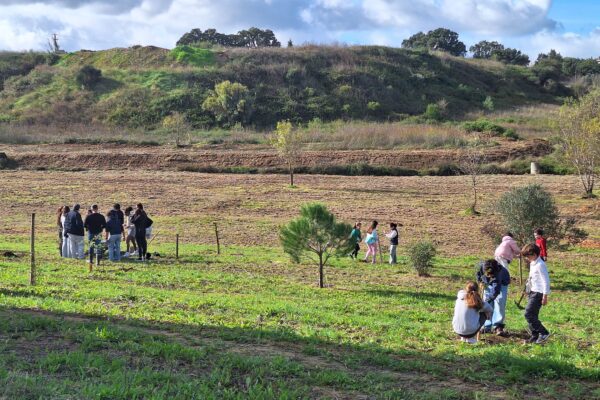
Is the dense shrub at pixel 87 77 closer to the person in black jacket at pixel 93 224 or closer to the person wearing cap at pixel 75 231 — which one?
the person wearing cap at pixel 75 231

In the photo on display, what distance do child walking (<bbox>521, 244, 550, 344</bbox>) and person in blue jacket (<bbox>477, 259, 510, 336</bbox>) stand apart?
2.92 feet

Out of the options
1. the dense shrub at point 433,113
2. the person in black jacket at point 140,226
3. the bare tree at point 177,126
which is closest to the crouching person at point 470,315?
the person in black jacket at point 140,226

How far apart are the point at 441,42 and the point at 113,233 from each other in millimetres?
Result: 120027

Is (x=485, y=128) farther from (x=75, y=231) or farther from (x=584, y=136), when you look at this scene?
(x=75, y=231)

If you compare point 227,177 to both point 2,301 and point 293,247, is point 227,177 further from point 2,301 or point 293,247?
point 2,301

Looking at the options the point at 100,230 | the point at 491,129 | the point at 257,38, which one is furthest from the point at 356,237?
the point at 257,38

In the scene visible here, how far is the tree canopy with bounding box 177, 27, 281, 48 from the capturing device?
390 feet

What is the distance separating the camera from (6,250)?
21.0 meters

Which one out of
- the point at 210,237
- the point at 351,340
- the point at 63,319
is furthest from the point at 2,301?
the point at 210,237

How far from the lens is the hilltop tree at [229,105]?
6875 cm

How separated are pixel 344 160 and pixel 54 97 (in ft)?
134

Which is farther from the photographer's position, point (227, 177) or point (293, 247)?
point (227, 177)

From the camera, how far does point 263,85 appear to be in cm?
7744

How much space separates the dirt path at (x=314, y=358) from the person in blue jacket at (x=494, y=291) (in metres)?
3.36
